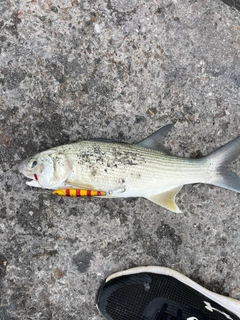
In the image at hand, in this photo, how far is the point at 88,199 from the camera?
316 centimetres

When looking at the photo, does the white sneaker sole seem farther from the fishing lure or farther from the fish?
the fishing lure

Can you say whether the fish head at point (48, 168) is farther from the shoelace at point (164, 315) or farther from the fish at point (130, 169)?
the shoelace at point (164, 315)

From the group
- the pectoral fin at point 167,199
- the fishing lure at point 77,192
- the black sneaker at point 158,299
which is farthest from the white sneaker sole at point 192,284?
the fishing lure at point 77,192

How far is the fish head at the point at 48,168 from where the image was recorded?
8.93 ft

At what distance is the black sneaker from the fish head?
3.49 feet

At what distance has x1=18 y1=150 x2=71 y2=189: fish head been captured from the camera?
2721mm

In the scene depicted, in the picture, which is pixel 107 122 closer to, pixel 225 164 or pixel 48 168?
pixel 48 168

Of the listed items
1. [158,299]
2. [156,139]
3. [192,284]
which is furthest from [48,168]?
[192,284]

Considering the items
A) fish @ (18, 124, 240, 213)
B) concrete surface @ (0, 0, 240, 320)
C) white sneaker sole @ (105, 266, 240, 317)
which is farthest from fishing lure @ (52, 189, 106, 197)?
white sneaker sole @ (105, 266, 240, 317)

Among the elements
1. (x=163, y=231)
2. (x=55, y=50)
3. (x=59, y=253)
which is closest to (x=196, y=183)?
(x=163, y=231)

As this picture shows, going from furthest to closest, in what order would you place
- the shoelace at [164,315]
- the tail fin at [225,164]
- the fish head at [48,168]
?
1. the shoelace at [164,315]
2. the tail fin at [225,164]
3. the fish head at [48,168]

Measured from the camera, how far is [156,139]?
3057 mm

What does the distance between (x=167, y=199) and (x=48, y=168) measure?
1007mm

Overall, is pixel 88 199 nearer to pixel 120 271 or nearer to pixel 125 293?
pixel 120 271
